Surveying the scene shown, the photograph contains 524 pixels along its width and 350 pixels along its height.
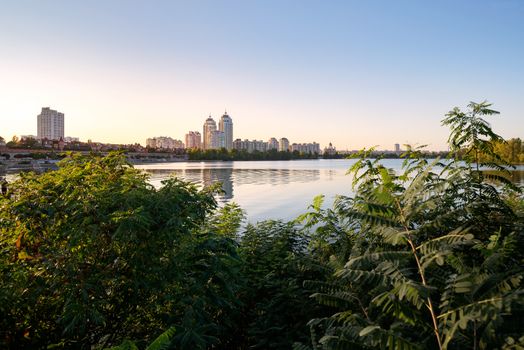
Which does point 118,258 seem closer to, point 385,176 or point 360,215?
point 360,215

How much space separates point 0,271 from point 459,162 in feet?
23.9

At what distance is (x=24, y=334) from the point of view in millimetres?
4840

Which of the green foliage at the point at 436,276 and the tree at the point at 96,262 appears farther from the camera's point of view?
the tree at the point at 96,262

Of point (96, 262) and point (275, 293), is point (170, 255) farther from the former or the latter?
point (275, 293)

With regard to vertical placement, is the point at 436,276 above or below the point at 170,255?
above

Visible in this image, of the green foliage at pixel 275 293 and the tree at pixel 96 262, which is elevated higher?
the tree at pixel 96 262

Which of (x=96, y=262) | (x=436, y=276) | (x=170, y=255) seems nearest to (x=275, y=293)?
(x=170, y=255)

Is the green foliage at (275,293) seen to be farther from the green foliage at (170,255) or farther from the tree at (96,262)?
the tree at (96,262)

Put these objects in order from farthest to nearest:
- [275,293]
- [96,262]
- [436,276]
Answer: [275,293] → [96,262] → [436,276]

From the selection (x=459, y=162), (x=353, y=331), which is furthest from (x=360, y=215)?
(x=459, y=162)

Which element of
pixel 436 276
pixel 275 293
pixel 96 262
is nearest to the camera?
pixel 436 276

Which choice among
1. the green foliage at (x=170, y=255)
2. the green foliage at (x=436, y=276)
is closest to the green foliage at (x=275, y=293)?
the green foliage at (x=170, y=255)

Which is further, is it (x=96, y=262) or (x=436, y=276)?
(x=96, y=262)

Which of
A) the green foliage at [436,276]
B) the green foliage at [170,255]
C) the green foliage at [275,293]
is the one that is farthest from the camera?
the green foliage at [275,293]
